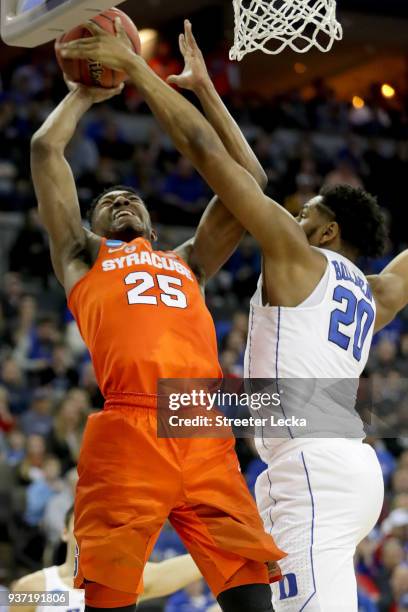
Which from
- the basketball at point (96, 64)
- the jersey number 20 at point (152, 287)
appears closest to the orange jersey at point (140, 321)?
the jersey number 20 at point (152, 287)

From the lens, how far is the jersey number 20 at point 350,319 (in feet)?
14.3

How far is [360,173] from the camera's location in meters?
16.2

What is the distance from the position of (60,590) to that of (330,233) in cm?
224

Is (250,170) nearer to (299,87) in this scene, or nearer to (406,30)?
(406,30)

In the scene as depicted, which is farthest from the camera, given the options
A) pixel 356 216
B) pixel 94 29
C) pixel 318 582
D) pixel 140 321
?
pixel 356 216

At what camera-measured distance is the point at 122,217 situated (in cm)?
462

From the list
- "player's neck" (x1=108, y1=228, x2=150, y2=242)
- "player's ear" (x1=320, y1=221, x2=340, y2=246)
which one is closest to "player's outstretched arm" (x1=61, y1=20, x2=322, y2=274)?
"player's ear" (x1=320, y1=221, x2=340, y2=246)

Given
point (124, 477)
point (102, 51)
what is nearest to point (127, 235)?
point (102, 51)

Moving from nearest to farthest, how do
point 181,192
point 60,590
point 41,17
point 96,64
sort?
point 41,17
point 96,64
point 60,590
point 181,192

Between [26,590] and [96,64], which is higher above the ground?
[96,64]

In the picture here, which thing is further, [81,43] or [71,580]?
[71,580]

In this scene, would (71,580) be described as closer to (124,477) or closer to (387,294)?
(124,477)

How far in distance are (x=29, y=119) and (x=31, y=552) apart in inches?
261

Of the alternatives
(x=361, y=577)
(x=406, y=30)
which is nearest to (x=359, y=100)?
(x=406, y=30)
